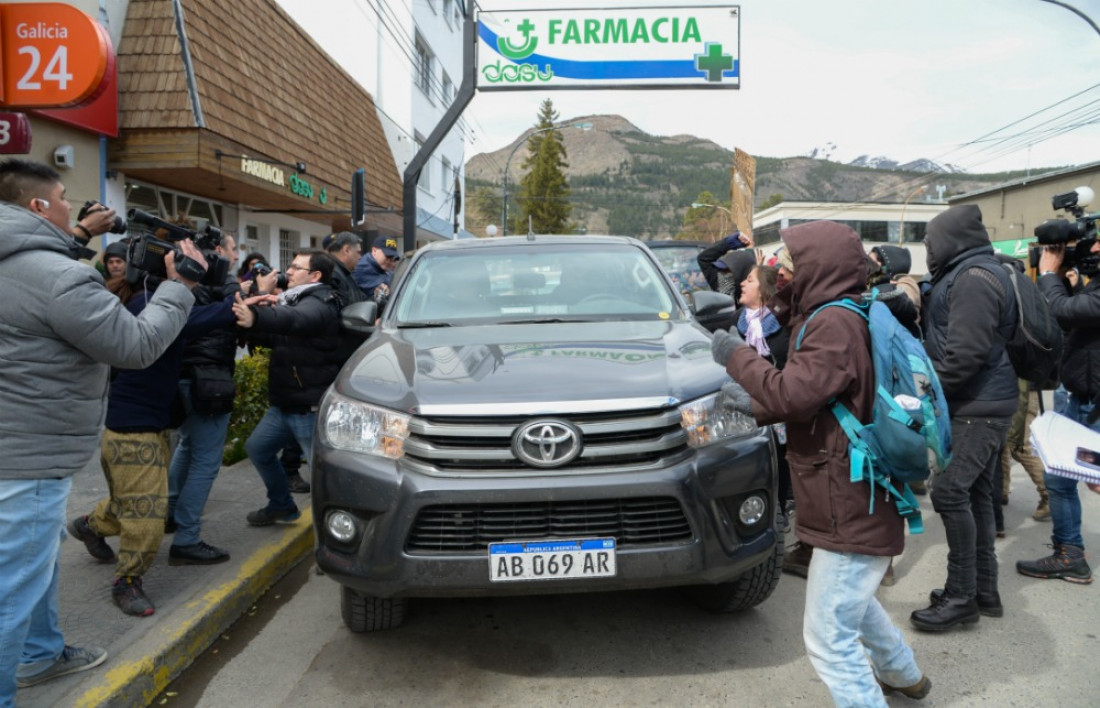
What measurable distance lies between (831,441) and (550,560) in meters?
1.08

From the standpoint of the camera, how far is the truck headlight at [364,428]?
304cm

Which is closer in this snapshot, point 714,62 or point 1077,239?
point 1077,239

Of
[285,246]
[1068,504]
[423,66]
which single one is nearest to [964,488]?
[1068,504]

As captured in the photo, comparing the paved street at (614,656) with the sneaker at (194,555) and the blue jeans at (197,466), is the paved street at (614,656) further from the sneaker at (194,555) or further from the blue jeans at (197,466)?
the blue jeans at (197,466)

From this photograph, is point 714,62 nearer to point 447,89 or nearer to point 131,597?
point 131,597

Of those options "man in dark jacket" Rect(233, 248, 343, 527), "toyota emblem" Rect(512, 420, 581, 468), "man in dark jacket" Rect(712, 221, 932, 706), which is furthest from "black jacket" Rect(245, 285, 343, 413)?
"man in dark jacket" Rect(712, 221, 932, 706)

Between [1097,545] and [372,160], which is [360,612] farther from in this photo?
[372,160]

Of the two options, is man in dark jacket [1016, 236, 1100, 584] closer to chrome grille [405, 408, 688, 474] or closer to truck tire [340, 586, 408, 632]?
chrome grille [405, 408, 688, 474]

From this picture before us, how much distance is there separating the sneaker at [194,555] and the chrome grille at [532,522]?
6.21 ft

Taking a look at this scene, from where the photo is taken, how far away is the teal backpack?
2365 mm

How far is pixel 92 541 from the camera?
4215mm

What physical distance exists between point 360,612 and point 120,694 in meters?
0.93

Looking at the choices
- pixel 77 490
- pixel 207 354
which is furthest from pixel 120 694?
pixel 77 490

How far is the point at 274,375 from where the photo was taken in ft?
15.4
